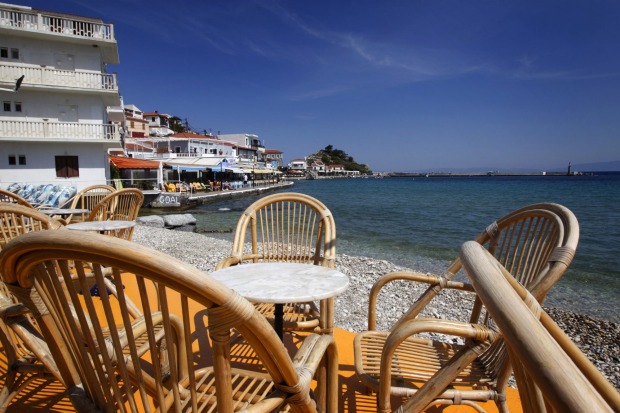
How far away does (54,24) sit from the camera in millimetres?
16562

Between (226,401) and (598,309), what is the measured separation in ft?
24.7

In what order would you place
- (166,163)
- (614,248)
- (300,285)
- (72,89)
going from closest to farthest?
(300,285) < (614,248) < (72,89) < (166,163)

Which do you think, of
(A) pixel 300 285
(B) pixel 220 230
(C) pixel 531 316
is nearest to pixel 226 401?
(C) pixel 531 316

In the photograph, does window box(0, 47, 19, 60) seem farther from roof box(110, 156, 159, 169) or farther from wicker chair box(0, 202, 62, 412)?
wicker chair box(0, 202, 62, 412)

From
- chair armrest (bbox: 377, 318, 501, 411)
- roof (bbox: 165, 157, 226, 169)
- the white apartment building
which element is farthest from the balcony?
chair armrest (bbox: 377, 318, 501, 411)

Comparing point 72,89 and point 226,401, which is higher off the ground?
point 72,89

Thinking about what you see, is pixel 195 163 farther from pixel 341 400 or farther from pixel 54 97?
pixel 341 400

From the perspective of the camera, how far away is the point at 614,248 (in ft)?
39.0

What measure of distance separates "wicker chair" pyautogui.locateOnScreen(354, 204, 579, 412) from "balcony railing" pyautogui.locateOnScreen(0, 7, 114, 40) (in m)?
20.5

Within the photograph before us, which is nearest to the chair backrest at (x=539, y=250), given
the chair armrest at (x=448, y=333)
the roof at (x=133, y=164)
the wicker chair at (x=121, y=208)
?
the chair armrest at (x=448, y=333)

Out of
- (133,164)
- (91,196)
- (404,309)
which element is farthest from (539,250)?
(133,164)

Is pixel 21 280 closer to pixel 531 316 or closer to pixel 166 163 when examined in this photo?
pixel 531 316

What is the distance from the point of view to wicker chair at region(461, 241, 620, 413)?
1.49 ft

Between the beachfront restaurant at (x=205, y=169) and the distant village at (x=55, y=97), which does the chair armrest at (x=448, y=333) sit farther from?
the beachfront restaurant at (x=205, y=169)
